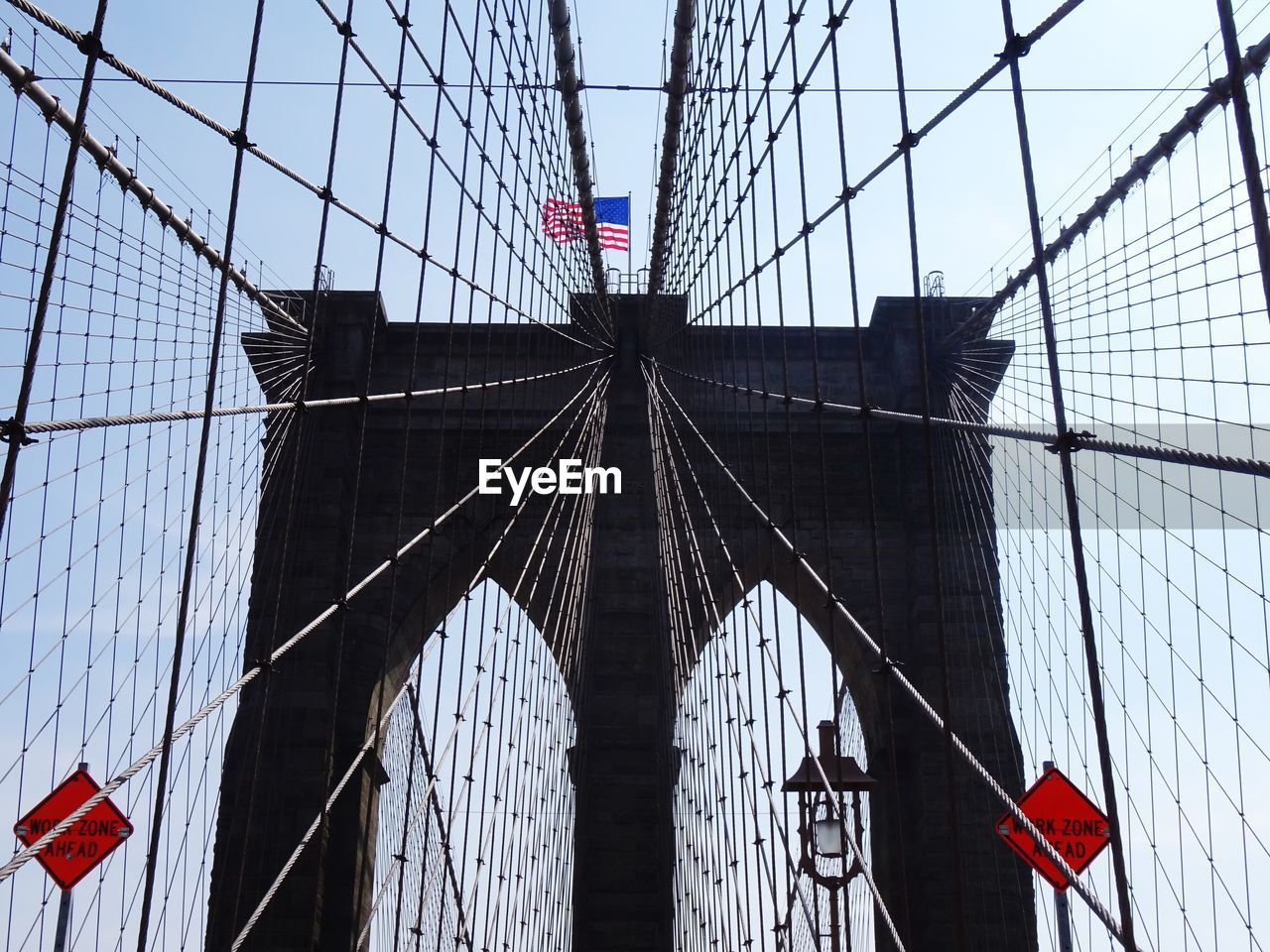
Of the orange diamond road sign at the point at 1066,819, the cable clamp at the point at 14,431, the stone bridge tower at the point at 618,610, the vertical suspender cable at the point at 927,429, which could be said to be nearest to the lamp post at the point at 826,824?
the orange diamond road sign at the point at 1066,819

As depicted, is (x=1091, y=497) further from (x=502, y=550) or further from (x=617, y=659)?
(x=502, y=550)

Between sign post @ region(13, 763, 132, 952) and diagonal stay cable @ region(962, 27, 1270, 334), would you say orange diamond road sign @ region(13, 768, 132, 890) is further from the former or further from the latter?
diagonal stay cable @ region(962, 27, 1270, 334)

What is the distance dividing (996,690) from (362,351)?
6.32 metres

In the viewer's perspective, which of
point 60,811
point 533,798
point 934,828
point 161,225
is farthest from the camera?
point 934,828

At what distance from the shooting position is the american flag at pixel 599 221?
497 inches

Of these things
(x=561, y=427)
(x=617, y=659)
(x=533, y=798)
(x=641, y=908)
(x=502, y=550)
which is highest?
(x=561, y=427)

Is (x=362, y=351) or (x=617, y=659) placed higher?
(x=362, y=351)

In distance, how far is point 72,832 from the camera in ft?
18.1

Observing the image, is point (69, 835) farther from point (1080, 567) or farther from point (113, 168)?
point (1080, 567)

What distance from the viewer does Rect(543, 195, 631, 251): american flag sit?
12617mm

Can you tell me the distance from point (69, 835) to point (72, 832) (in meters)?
0.03

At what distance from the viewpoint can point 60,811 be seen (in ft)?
17.7

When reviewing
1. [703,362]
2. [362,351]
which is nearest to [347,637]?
[362,351]

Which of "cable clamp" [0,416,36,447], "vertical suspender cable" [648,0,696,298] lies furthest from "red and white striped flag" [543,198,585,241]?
"cable clamp" [0,416,36,447]
